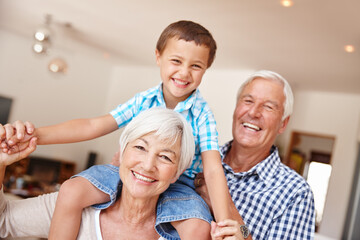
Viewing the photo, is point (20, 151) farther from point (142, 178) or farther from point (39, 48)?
point (39, 48)

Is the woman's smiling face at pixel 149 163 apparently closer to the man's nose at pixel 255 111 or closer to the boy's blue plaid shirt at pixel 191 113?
the boy's blue plaid shirt at pixel 191 113

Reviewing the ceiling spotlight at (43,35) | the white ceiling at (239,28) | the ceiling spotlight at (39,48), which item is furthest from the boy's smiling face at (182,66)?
the ceiling spotlight at (39,48)

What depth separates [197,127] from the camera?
1.14 metres

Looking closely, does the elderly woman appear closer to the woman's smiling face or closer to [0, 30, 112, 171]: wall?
the woman's smiling face

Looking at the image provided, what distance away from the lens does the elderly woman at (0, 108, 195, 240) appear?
97 centimetres

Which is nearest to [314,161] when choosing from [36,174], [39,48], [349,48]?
[349,48]

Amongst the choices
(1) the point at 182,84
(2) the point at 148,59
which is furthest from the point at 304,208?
(2) the point at 148,59

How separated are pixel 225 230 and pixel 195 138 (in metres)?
0.29

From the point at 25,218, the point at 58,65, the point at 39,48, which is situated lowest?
the point at 25,218

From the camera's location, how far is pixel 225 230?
936 millimetres

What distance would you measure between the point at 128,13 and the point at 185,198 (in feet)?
11.3

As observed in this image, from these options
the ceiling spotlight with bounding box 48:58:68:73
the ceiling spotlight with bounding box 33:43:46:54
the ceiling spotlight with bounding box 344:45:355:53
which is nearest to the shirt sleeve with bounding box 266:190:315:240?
the ceiling spotlight with bounding box 344:45:355:53

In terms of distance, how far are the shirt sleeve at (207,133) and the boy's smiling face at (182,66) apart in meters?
0.09

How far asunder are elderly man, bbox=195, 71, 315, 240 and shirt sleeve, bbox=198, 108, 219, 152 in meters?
0.17
